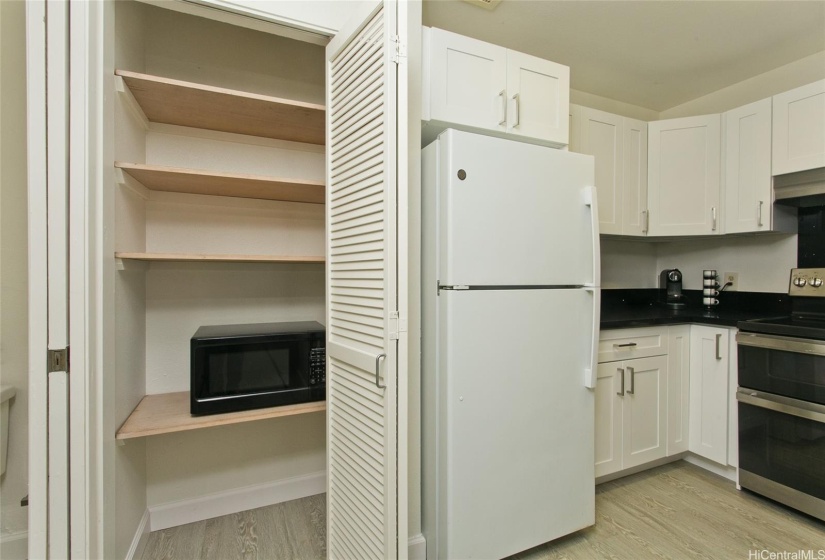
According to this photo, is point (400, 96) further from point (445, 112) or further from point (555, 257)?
point (555, 257)

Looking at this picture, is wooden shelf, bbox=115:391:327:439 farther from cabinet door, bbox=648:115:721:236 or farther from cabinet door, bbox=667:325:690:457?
cabinet door, bbox=648:115:721:236

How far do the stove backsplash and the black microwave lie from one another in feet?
9.55

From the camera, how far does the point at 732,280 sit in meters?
2.72

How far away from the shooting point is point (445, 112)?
1671 millimetres

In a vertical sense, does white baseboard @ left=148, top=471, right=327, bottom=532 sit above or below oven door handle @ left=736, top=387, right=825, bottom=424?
below

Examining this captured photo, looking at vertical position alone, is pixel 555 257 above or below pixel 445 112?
below

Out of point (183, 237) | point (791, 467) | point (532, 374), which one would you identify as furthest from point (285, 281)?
point (791, 467)

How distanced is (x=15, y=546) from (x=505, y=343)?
1703mm

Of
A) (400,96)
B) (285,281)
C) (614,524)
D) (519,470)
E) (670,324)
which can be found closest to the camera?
(400,96)

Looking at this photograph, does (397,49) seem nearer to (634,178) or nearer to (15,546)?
(15,546)

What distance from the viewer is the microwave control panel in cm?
176

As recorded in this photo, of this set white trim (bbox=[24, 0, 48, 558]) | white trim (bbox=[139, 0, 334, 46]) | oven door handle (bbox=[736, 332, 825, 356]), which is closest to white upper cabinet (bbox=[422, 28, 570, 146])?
white trim (bbox=[139, 0, 334, 46])

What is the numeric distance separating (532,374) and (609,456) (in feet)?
3.15

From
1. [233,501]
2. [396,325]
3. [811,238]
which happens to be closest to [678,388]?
[811,238]
